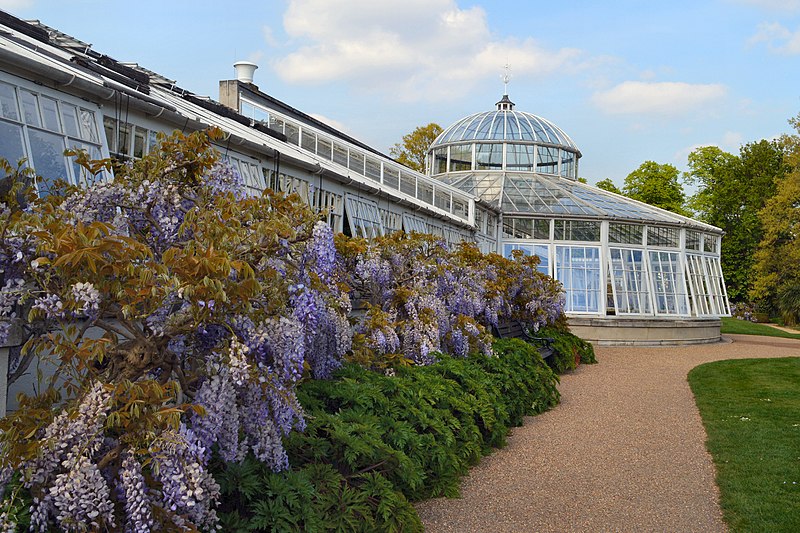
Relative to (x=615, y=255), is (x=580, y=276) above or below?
below

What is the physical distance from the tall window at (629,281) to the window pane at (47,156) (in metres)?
18.7

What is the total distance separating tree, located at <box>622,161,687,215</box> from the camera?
44094 mm

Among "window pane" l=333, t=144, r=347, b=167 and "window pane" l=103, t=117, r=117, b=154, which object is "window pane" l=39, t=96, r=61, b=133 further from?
"window pane" l=333, t=144, r=347, b=167

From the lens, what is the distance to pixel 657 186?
44094 millimetres

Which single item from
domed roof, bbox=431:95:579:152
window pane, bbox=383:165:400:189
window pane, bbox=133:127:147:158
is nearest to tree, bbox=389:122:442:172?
domed roof, bbox=431:95:579:152

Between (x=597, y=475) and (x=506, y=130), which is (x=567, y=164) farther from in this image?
(x=597, y=475)

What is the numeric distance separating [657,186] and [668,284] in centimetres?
2200

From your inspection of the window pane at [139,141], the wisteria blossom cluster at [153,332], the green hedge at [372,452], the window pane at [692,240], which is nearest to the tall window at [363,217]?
the window pane at [139,141]

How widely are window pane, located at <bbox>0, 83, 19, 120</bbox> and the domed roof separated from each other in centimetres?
2330

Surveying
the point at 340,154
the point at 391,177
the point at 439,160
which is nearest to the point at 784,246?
the point at 439,160

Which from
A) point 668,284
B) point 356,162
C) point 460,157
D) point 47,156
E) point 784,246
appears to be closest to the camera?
point 47,156

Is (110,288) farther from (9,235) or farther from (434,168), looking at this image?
(434,168)

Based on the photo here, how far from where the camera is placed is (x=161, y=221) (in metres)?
4.49

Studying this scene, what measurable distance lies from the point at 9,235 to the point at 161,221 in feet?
2.80
